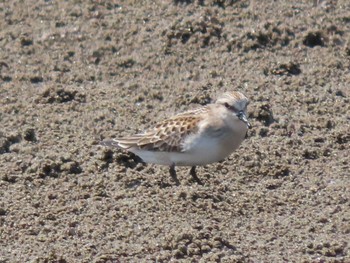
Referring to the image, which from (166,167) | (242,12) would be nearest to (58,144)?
(166,167)

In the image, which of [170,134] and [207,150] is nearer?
[207,150]

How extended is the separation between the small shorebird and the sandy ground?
20 centimetres

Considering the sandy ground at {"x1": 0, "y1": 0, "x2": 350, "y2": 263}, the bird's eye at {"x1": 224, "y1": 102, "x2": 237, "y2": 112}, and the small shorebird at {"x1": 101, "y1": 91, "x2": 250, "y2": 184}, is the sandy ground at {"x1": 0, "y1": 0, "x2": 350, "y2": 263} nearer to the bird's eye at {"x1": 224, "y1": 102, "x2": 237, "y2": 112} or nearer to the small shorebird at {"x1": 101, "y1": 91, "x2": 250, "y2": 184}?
the small shorebird at {"x1": 101, "y1": 91, "x2": 250, "y2": 184}

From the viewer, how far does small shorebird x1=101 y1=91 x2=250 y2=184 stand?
8.59 meters

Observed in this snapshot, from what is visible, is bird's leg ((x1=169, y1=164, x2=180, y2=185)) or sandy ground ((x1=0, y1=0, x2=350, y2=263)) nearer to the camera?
sandy ground ((x1=0, y1=0, x2=350, y2=263))

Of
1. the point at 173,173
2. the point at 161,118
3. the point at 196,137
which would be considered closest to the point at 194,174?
the point at 173,173

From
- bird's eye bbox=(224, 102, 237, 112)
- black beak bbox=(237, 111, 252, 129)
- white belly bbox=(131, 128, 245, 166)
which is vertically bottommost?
white belly bbox=(131, 128, 245, 166)

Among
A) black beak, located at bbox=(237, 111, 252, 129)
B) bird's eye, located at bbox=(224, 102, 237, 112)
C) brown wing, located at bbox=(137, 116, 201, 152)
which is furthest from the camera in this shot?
brown wing, located at bbox=(137, 116, 201, 152)

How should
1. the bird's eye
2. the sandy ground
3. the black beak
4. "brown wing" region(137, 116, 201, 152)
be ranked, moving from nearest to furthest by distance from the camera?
the sandy ground, the black beak, the bird's eye, "brown wing" region(137, 116, 201, 152)

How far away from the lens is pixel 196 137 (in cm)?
871

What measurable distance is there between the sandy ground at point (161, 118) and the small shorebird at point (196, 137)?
198 mm

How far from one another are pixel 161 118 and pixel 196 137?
1.27m

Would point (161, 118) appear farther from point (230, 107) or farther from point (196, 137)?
point (230, 107)

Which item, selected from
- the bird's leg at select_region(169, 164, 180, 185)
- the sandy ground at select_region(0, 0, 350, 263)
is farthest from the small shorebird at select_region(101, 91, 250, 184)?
the sandy ground at select_region(0, 0, 350, 263)
